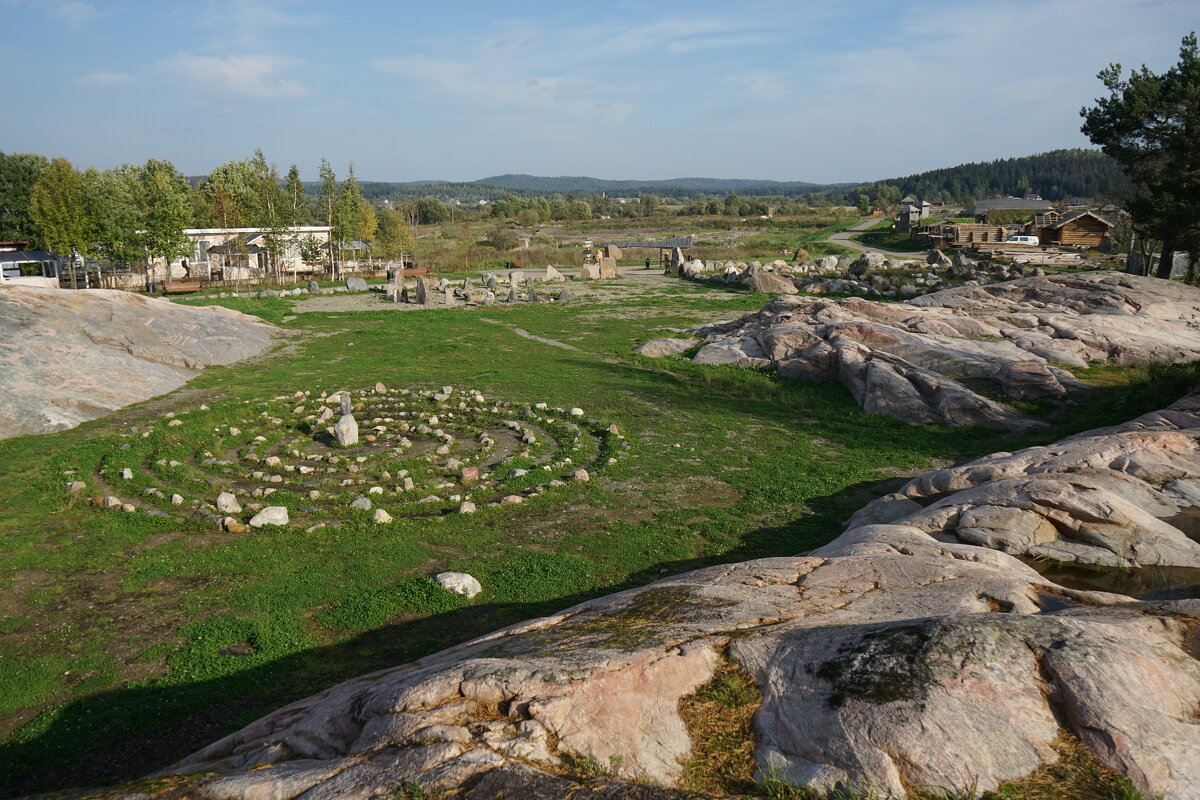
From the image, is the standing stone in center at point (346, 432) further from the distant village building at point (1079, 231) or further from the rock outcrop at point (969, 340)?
the distant village building at point (1079, 231)

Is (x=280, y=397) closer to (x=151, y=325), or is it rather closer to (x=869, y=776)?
(x=151, y=325)

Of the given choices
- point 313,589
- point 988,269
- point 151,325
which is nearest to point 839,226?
point 988,269

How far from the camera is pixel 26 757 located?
7652mm

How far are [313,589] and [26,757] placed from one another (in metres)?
4.00

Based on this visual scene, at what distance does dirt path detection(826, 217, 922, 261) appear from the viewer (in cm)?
7378

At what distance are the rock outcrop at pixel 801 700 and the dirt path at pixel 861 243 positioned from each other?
68.1 metres

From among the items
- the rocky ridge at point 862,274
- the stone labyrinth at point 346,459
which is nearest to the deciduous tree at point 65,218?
the stone labyrinth at point 346,459

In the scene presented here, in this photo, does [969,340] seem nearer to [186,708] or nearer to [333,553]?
[333,553]

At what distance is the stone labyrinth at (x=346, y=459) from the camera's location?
1434 cm

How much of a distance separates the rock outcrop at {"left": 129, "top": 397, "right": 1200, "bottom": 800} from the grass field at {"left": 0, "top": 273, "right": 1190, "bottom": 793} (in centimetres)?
245

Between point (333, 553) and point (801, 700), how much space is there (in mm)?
9125

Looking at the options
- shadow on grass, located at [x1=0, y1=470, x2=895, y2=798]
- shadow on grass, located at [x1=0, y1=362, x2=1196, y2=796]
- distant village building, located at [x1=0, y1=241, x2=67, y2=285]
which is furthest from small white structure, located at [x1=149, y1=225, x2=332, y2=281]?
shadow on grass, located at [x1=0, y1=470, x2=895, y2=798]

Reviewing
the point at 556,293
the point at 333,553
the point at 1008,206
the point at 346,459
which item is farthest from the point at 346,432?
the point at 1008,206

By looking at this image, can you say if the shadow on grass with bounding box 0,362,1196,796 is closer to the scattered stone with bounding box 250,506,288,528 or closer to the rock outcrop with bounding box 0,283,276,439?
the scattered stone with bounding box 250,506,288,528
